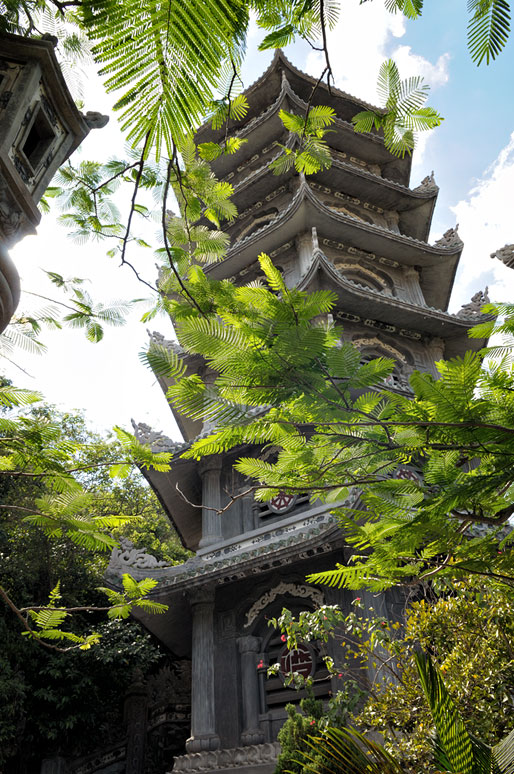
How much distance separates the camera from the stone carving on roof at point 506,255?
7.35 metres

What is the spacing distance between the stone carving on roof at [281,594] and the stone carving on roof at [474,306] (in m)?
7.07

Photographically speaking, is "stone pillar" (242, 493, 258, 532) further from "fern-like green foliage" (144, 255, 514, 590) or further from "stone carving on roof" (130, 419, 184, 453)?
"fern-like green foliage" (144, 255, 514, 590)

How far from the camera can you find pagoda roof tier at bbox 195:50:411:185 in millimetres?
14258

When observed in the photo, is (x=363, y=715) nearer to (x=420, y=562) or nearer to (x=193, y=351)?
(x=420, y=562)

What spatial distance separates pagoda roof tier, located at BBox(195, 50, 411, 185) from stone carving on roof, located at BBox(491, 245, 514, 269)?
7841mm

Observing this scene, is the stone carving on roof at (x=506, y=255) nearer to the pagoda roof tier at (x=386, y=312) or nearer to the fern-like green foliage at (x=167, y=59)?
the pagoda roof tier at (x=386, y=312)

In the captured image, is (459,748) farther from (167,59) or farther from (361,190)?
(361,190)

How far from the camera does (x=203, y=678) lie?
26.5 feet

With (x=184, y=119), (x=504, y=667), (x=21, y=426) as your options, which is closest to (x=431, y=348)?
(x=504, y=667)

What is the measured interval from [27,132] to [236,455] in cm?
766

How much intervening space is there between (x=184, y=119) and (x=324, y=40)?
1331mm

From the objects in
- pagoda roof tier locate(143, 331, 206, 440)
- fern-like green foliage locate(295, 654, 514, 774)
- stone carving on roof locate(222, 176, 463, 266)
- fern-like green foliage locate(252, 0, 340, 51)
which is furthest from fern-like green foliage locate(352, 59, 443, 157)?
stone carving on roof locate(222, 176, 463, 266)

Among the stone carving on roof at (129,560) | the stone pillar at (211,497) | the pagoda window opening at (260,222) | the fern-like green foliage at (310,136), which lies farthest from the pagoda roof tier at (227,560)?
the pagoda window opening at (260,222)

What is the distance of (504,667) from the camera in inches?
167
